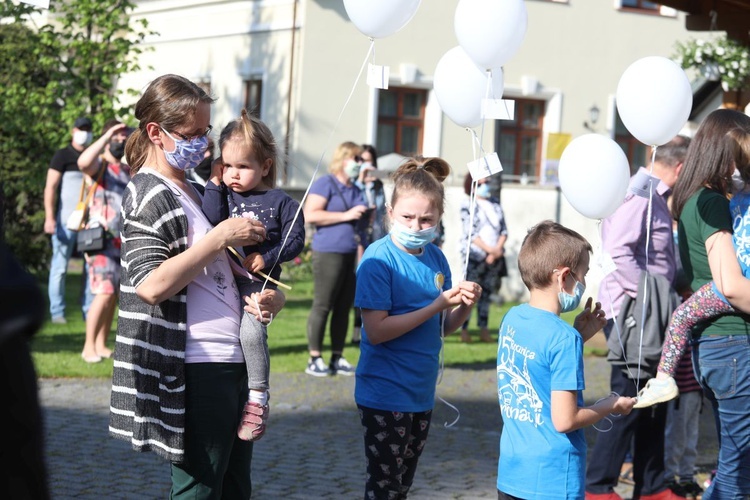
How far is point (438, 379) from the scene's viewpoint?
4.62 m

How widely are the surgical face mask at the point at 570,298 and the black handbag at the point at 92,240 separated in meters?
6.02

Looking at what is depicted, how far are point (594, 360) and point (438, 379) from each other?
24.0ft

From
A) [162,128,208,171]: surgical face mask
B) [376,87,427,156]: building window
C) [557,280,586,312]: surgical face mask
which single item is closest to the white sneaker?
[557,280,586,312]: surgical face mask

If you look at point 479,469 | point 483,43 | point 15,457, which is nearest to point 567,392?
point 483,43

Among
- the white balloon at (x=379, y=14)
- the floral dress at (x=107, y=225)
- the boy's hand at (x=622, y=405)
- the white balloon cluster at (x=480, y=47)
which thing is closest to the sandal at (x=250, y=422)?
the boy's hand at (x=622, y=405)

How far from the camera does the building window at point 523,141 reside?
2364 cm

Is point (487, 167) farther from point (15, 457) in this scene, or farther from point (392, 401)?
point (15, 457)

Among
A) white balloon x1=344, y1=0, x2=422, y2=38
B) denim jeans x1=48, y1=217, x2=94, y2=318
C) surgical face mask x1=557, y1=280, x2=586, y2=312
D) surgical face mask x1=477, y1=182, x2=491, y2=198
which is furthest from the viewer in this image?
surgical face mask x1=477, y1=182, x2=491, y2=198

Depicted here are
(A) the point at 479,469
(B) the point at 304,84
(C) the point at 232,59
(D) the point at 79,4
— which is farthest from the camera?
(C) the point at 232,59

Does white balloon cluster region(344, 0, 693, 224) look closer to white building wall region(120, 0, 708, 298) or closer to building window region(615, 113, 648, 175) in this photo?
white building wall region(120, 0, 708, 298)

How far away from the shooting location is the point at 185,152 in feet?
11.6

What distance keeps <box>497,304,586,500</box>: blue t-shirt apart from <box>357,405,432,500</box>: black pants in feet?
1.99

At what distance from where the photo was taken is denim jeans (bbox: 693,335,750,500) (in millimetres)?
4539

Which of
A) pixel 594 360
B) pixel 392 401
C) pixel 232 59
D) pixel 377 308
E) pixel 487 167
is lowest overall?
pixel 594 360
